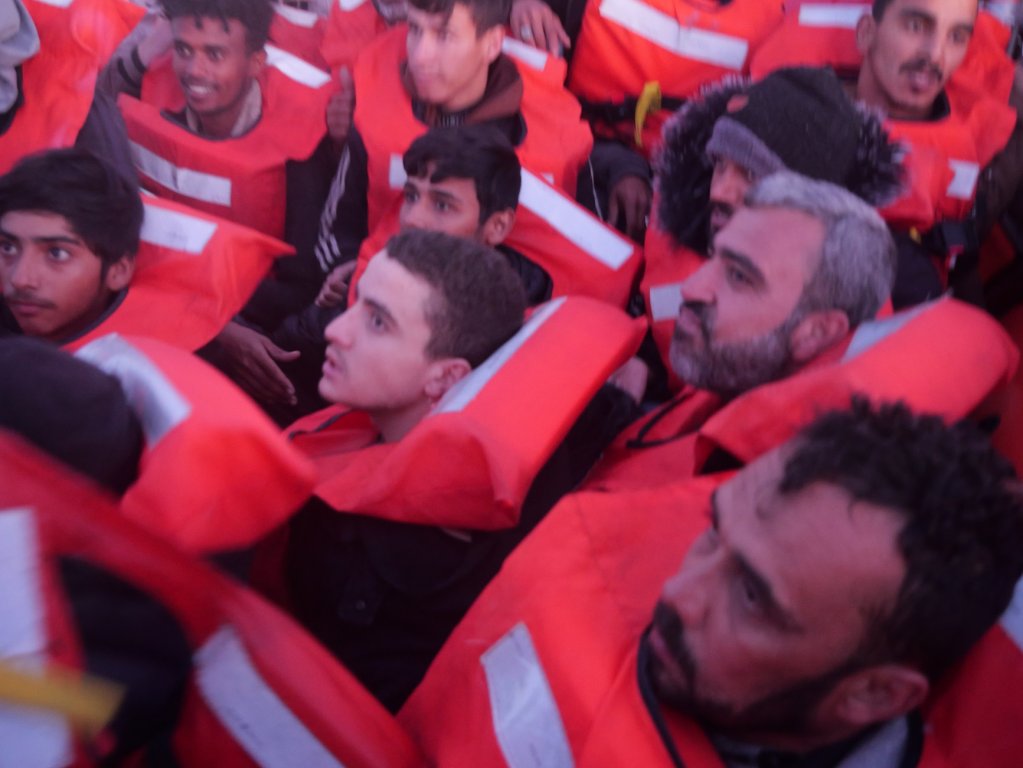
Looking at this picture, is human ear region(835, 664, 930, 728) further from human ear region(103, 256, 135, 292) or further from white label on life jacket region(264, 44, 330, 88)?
white label on life jacket region(264, 44, 330, 88)

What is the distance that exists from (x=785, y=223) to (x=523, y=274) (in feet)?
2.67

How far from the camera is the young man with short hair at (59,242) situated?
72.2 inches

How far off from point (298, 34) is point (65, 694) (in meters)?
2.97

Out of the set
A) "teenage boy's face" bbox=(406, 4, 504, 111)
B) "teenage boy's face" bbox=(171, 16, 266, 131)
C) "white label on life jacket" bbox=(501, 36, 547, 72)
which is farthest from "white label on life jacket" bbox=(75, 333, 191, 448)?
"white label on life jacket" bbox=(501, 36, 547, 72)

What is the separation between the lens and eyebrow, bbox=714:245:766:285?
1580 mm

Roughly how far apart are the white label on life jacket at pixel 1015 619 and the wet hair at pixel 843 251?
699mm

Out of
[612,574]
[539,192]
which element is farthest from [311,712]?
[539,192]

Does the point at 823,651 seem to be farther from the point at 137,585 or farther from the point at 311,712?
the point at 137,585

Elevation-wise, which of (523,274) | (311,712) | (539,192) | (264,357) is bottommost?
(264,357)

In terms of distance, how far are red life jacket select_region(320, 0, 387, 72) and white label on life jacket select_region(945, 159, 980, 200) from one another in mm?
1700

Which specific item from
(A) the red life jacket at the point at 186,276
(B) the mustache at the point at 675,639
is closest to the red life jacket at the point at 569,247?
(A) the red life jacket at the point at 186,276

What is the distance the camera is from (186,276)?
2.04m

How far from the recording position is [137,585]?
33.4 inches

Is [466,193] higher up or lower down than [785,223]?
lower down
